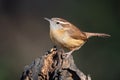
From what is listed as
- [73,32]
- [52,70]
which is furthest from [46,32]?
[52,70]

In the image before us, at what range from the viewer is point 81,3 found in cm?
918

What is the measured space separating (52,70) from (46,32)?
638 cm

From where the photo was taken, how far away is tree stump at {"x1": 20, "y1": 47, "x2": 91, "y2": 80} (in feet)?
10.9

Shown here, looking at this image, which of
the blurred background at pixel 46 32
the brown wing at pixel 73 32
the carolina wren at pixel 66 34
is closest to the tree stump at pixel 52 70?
the carolina wren at pixel 66 34

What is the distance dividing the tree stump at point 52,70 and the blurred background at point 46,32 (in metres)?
4.03

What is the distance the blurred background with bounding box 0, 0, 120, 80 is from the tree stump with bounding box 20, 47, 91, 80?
13.2ft

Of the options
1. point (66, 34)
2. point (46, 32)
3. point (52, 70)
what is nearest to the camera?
point (52, 70)

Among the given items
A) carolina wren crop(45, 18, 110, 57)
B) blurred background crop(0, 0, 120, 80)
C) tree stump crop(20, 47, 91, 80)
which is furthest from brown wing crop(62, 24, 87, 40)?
blurred background crop(0, 0, 120, 80)

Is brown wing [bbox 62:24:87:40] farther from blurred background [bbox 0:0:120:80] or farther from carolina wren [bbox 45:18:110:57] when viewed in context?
blurred background [bbox 0:0:120:80]

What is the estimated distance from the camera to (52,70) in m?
3.53

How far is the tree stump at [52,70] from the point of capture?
131 inches

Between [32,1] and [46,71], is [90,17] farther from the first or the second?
[46,71]

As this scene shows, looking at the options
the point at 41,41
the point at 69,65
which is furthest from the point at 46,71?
the point at 41,41

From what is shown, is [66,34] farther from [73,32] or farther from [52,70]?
[52,70]
